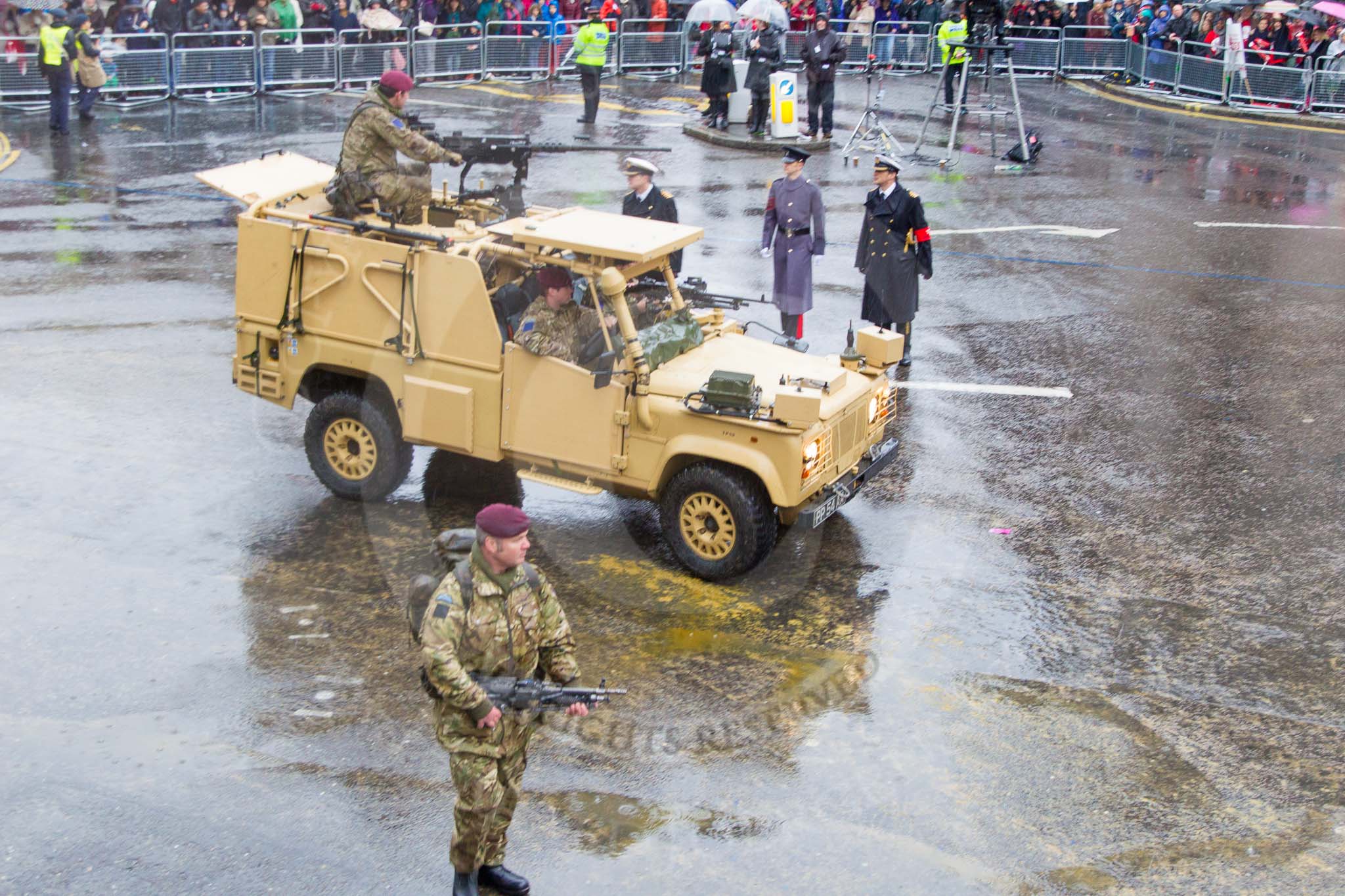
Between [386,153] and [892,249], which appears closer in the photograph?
[386,153]

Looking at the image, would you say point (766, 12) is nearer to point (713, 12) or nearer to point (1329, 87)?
point (713, 12)

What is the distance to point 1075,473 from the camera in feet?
35.7

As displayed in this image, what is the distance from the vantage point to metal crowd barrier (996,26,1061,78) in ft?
104

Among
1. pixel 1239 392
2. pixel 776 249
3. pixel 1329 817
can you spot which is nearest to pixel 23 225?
pixel 776 249

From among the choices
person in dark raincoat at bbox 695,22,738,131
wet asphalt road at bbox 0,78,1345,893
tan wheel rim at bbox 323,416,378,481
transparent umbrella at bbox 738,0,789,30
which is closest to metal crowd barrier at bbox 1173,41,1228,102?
transparent umbrella at bbox 738,0,789,30

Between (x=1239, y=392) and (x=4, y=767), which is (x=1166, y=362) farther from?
(x=4, y=767)

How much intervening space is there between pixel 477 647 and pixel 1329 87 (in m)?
26.0

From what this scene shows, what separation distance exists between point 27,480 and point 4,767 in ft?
12.3

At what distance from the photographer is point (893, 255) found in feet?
41.4

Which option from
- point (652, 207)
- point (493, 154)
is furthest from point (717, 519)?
point (652, 207)

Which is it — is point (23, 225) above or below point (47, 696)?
above

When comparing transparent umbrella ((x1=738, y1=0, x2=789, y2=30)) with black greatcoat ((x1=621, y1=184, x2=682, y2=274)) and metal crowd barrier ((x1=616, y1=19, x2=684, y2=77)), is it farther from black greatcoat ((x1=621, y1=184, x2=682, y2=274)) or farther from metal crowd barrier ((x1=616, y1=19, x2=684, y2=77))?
black greatcoat ((x1=621, y1=184, x2=682, y2=274))

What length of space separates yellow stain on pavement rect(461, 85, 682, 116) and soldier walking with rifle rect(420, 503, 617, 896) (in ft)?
67.7

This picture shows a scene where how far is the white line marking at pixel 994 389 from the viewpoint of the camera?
12586mm
